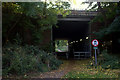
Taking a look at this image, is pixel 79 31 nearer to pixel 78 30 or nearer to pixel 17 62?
pixel 78 30

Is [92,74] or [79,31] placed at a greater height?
[79,31]

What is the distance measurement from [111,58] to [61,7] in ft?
16.5

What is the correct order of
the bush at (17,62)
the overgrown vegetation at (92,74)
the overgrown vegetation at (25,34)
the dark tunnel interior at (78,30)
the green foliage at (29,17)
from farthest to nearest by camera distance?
the dark tunnel interior at (78,30) < the green foliage at (29,17) < the overgrown vegetation at (25,34) < the bush at (17,62) < the overgrown vegetation at (92,74)

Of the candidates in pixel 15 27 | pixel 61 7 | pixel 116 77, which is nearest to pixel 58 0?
pixel 61 7

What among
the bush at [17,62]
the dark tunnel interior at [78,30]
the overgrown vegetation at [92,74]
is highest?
the dark tunnel interior at [78,30]

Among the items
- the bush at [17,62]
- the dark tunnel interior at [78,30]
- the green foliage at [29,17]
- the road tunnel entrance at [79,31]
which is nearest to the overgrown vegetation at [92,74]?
the bush at [17,62]

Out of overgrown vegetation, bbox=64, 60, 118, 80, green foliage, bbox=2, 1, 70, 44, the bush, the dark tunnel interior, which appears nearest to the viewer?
overgrown vegetation, bbox=64, 60, 118, 80

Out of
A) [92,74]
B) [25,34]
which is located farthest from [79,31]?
[92,74]

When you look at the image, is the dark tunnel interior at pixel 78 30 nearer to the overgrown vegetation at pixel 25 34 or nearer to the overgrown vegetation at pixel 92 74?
the overgrown vegetation at pixel 25 34

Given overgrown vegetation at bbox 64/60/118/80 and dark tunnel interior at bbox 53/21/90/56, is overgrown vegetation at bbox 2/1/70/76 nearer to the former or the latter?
overgrown vegetation at bbox 64/60/118/80

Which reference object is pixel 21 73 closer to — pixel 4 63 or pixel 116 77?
pixel 4 63

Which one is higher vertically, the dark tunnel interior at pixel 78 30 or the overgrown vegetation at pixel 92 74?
the dark tunnel interior at pixel 78 30

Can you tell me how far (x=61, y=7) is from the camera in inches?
418

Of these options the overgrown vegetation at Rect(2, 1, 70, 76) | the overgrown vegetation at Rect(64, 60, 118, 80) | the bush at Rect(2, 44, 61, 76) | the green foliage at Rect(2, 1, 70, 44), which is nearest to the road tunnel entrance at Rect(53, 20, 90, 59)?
the green foliage at Rect(2, 1, 70, 44)
